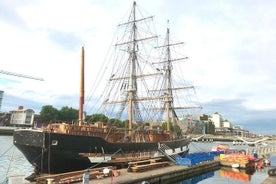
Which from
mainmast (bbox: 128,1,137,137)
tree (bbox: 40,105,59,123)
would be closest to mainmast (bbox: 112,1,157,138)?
mainmast (bbox: 128,1,137,137)

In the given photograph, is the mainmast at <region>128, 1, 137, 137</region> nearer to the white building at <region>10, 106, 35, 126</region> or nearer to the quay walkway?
the quay walkway

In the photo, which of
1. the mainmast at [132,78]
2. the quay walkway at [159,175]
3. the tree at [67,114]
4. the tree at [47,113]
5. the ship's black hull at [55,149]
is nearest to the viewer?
the quay walkway at [159,175]

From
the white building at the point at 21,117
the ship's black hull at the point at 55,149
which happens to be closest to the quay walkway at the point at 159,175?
the ship's black hull at the point at 55,149

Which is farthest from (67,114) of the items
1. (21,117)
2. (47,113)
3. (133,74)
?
(133,74)

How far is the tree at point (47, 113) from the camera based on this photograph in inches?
4991

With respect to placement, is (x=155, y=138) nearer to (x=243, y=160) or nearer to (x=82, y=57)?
(x=243, y=160)

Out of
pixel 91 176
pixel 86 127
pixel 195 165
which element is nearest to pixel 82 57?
pixel 86 127

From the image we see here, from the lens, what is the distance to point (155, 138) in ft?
136

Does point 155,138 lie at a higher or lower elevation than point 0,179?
higher

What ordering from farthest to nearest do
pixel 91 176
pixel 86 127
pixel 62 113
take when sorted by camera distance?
pixel 62 113, pixel 86 127, pixel 91 176

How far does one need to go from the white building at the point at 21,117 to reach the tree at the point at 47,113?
38.2 metres

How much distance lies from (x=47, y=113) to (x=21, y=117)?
4511 cm

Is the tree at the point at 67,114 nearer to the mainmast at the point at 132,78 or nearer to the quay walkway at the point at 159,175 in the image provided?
the mainmast at the point at 132,78

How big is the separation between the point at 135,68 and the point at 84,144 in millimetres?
20928
